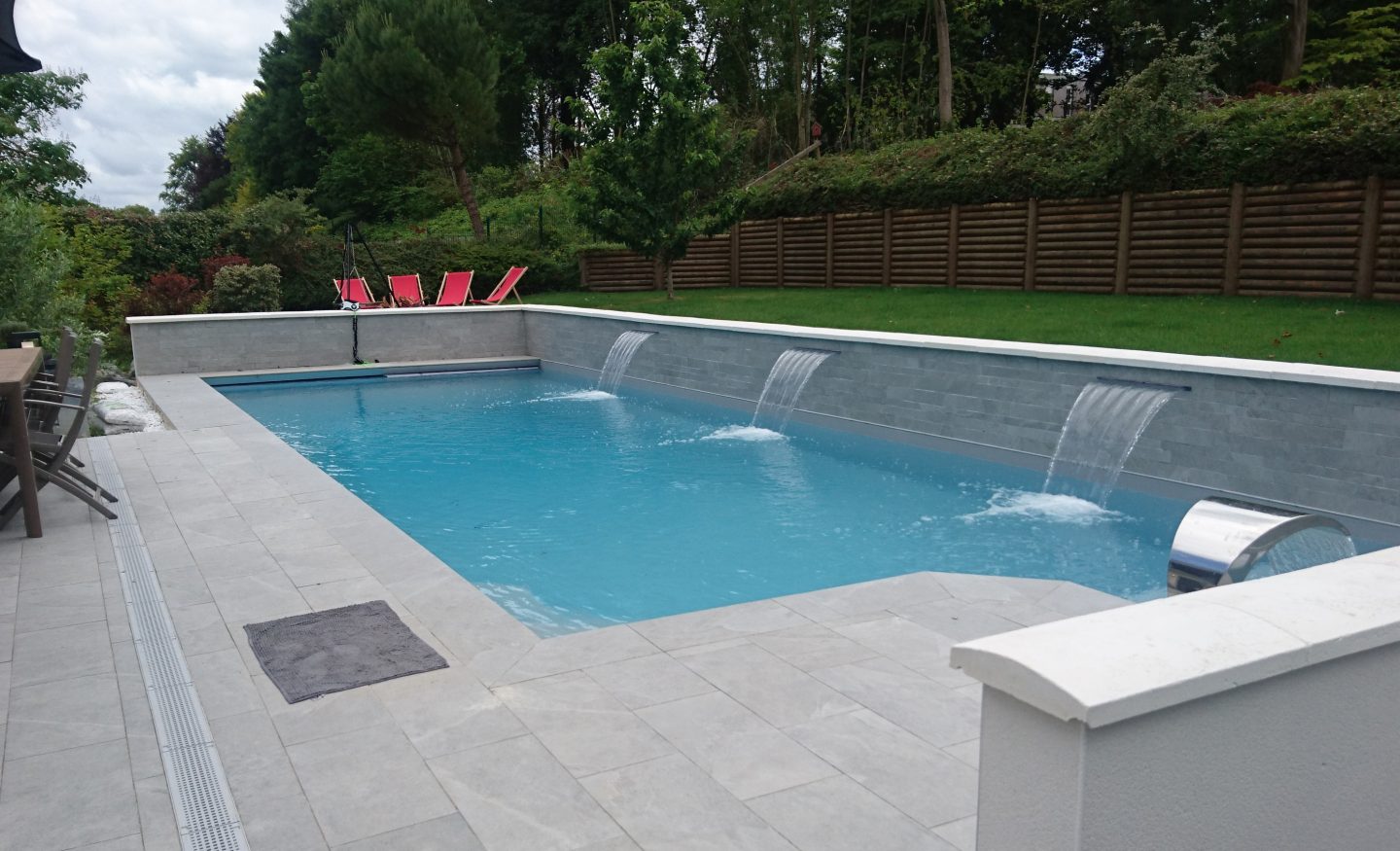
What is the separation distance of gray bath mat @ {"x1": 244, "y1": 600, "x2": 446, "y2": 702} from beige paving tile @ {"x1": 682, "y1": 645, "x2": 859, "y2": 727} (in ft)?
3.08

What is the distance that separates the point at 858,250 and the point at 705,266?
419 cm

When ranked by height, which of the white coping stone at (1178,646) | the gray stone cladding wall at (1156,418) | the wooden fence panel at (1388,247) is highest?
the wooden fence panel at (1388,247)

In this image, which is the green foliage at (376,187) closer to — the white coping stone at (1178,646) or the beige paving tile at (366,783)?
the beige paving tile at (366,783)

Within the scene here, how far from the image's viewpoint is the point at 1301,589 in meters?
1.87

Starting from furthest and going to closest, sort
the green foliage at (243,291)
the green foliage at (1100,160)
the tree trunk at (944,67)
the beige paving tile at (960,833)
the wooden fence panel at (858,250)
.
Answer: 1. the tree trunk at (944,67)
2. the wooden fence panel at (858,250)
3. the green foliage at (243,291)
4. the green foliage at (1100,160)
5. the beige paving tile at (960,833)

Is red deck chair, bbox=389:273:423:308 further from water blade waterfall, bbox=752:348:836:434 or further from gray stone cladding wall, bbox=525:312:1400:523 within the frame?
water blade waterfall, bbox=752:348:836:434

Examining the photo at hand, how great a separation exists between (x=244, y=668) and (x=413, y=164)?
30692 mm

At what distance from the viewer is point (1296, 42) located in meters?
18.8

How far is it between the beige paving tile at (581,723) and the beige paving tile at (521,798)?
0.07m

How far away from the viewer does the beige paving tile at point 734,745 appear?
9.02ft

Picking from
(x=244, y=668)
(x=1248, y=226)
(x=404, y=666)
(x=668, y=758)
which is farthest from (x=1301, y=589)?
(x=1248, y=226)

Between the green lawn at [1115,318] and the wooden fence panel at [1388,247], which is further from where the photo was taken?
the wooden fence panel at [1388,247]

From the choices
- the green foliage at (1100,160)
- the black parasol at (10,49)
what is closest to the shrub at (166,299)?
the green foliage at (1100,160)

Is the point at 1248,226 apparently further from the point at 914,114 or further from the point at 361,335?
the point at 914,114
